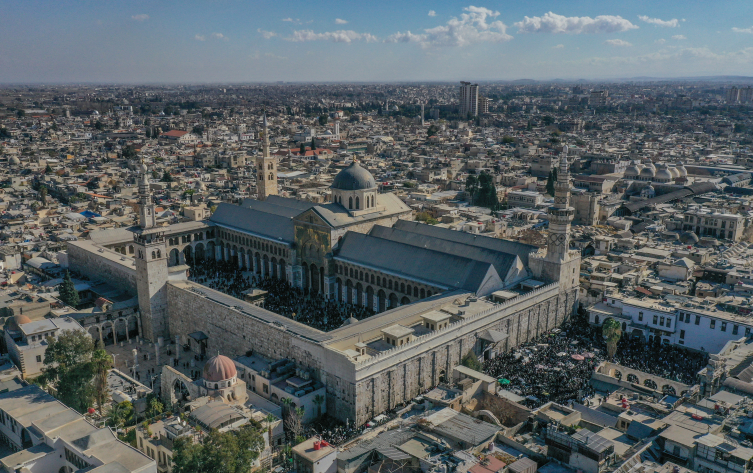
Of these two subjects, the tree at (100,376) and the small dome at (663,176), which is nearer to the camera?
the tree at (100,376)

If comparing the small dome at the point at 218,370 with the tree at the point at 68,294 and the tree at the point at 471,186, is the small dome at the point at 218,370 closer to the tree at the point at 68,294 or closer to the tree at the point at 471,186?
the tree at the point at 68,294

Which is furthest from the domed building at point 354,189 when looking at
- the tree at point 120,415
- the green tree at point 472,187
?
the green tree at point 472,187

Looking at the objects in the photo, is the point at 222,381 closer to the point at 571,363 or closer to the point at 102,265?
the point at 571,363

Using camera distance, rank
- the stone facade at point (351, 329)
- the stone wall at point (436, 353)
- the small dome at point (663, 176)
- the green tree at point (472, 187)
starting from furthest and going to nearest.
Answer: the small dome at point (663, 176) → the green tree at point (472, 187) → the stone wall at point (436, 353) → the stone facade at point (351, 329)

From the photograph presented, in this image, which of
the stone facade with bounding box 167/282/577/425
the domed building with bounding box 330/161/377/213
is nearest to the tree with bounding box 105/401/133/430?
the stone facade with bounding box 167/282/577/425

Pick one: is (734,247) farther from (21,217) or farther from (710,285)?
(21,217)

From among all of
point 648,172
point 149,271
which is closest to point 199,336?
point 149,271
